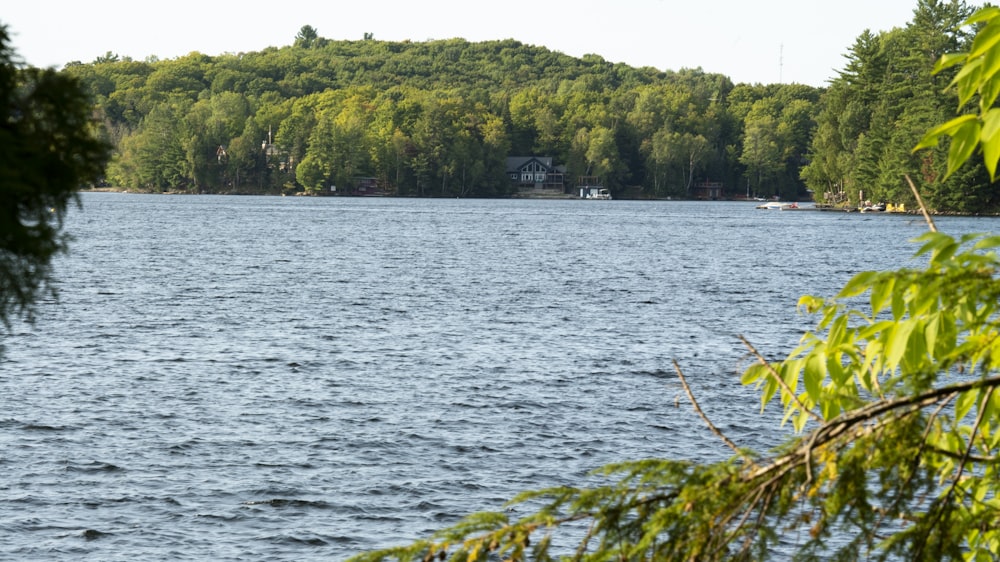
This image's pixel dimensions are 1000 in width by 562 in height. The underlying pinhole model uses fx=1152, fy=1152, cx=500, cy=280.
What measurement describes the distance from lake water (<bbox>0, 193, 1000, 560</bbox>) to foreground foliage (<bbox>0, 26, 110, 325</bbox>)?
0.49 meters

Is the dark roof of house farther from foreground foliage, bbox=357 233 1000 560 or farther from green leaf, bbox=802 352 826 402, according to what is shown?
foreground foliage, bbox=357 233 1000 560

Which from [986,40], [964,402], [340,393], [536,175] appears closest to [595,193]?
[536,175]

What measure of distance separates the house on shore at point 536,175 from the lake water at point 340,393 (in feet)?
444

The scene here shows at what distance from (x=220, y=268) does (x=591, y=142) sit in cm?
13444

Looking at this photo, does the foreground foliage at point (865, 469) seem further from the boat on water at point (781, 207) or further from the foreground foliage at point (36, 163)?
the boat on water at point (781, 207)

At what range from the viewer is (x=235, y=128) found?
18312 cm

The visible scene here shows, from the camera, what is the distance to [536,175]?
644 ft

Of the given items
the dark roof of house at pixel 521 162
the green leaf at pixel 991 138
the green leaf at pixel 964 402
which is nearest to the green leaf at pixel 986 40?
the green leaf at pixel 991 138

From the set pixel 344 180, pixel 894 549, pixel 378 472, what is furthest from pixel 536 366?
pixel 344 180

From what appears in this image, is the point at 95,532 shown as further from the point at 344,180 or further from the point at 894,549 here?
the point at 344,180

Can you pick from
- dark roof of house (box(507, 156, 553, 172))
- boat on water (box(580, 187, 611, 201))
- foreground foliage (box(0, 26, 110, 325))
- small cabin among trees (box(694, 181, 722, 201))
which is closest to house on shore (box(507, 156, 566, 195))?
dark roof of house (box(507, 156, 553, 172))

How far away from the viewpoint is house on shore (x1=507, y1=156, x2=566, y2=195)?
642 ft

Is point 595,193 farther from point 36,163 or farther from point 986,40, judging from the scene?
point 36,163

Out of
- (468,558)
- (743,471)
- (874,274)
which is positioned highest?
(874,274)
